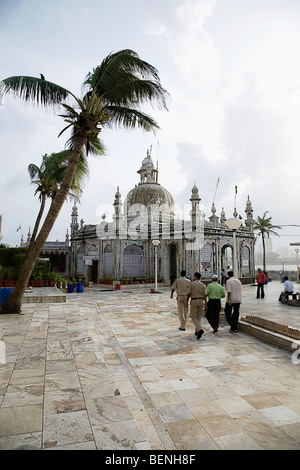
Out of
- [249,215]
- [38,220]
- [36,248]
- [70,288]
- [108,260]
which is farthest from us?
[249,215]

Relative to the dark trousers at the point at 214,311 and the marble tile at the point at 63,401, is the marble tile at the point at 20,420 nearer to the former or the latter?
the marble tile at the point at 63,401

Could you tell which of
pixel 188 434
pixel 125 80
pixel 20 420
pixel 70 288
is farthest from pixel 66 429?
pixel 70 288

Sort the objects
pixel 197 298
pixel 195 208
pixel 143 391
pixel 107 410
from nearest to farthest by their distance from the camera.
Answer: pixel 107 410, pixel 143 391, pixel 197 298, pixel 195 208

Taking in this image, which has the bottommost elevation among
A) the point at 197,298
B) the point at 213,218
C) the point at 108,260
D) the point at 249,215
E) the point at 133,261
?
the point at 197,298

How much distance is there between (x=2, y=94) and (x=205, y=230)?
66.2ft

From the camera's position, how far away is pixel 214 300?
8695mm

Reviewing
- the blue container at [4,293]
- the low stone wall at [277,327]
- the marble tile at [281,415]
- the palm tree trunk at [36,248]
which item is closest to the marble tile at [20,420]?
the marble tile at [281,415]

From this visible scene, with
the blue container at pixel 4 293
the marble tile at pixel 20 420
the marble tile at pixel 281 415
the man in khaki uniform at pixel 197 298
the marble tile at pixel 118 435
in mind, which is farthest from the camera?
the blue container at pixel 4 293

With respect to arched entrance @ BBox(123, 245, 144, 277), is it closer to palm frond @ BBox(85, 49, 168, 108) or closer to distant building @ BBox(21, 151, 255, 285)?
distant building @ BBox(21, 151, 255, 285)

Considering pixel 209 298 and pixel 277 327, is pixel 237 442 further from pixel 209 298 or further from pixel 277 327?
pixel 209 298

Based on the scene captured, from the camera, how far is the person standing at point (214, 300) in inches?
337

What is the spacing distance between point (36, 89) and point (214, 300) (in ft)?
28.5

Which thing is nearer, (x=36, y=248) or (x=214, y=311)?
(x=214, y=311)
